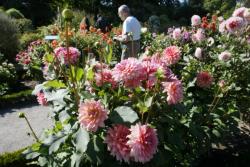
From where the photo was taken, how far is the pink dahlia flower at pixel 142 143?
6.29 ft

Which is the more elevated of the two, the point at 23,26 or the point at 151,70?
the point at 151,70

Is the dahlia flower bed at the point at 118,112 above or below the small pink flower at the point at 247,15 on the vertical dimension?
below

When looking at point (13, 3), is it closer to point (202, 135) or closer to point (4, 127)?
point (4, 127)

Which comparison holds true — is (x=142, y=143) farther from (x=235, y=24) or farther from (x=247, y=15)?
(x=247, y=15)

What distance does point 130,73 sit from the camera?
206 centimetres

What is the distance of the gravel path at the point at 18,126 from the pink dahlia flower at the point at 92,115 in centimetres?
361

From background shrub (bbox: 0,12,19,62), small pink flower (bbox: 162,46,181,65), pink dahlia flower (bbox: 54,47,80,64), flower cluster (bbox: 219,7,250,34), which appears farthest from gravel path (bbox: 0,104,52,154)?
background shrub (bbox: 0,12,19,62)

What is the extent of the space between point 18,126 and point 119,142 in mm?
5278

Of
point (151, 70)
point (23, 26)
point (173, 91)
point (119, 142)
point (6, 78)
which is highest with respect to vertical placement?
point (151, 70)

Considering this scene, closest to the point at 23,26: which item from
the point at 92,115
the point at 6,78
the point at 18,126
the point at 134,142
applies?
the point at 6,78

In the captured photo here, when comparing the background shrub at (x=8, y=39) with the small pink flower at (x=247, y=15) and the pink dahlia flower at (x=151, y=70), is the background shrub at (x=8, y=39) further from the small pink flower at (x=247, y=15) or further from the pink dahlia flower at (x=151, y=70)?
the pink dahlia flower at (x=151, y=70)

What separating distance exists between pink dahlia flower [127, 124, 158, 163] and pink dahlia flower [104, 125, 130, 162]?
7 cm

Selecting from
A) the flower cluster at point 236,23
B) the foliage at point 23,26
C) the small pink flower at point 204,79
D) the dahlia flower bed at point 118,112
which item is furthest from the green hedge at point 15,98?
the foliage at point 23,26

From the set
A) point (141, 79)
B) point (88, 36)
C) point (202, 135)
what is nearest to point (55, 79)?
point (141, 79)
